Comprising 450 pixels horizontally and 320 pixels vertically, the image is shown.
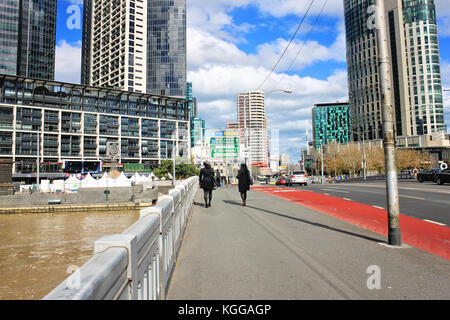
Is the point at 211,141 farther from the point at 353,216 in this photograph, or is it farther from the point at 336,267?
the point at 336,267

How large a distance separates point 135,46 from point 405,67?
95149mm

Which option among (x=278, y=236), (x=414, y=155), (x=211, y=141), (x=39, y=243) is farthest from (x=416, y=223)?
(x=414, y=155)

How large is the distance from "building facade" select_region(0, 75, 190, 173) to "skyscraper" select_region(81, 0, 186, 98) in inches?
522

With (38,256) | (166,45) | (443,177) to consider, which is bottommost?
(38,256)

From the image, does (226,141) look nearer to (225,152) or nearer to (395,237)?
(225,152)

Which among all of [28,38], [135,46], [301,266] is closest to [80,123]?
[135,46]

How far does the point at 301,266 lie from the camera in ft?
16.8

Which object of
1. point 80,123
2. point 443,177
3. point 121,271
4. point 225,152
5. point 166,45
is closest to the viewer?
point 121,271

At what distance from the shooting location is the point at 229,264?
5.34 m

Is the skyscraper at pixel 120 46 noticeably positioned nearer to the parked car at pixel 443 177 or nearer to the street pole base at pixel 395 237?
the parked car at pixel 443 177

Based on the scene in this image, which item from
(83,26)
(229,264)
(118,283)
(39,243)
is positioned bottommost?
(39,243)

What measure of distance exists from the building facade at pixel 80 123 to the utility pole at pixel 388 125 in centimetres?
7753

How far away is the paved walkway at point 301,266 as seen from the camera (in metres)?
4.00
